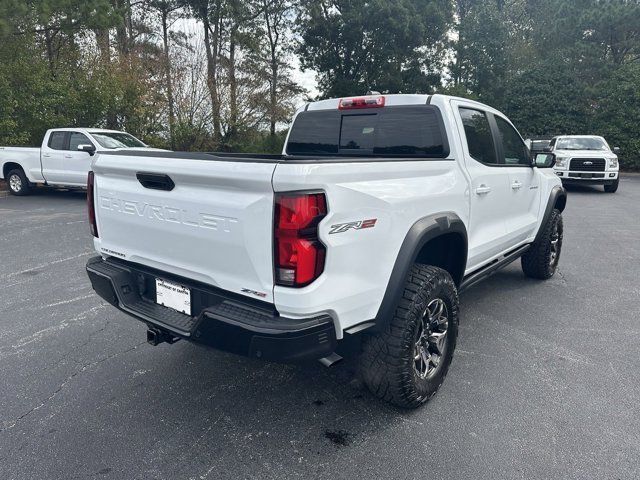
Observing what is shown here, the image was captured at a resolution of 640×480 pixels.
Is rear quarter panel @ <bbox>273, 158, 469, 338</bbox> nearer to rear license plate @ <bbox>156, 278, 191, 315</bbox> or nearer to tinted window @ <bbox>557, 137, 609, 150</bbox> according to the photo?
A: rear license plate @ <bbox>156, 278, 191, 315</bbox>

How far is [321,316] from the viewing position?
219cm

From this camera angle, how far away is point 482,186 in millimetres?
3598

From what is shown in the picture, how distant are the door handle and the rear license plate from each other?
88.2 inches

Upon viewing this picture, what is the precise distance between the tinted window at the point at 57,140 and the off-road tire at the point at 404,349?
1144 cm

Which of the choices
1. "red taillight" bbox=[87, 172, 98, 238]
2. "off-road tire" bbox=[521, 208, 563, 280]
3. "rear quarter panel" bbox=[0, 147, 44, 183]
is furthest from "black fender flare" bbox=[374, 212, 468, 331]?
"rear quarter panel" bbox=[0, 147, 44, 183]

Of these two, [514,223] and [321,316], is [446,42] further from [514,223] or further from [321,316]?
[321,316]

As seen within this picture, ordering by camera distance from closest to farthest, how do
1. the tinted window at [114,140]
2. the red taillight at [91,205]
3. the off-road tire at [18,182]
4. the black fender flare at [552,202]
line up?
the red taillight at [91,205] → the black fender flare at [552,202] → the tinted window at [114,140] → the off-road tire at [18,182]

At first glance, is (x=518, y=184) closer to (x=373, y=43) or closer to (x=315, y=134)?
(x=315, y=134)

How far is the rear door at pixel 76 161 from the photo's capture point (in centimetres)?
1130

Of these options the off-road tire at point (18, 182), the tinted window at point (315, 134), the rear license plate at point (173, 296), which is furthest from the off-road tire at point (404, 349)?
the off-road tire at point (18, 182)

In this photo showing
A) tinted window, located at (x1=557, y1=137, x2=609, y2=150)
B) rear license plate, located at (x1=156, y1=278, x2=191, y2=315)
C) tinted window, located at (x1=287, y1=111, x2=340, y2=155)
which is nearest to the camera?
rear license plate, located at (x1=156, y1=278, x2=191, y2=315)

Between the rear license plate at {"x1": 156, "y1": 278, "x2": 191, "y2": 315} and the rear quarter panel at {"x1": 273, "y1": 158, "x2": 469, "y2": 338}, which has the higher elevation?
the rear quarter panel at {"x1": 273, "y1": 158, "x2": 469, "y2": 338}

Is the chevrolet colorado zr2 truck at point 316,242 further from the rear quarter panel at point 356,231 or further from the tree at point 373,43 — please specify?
the tree at point 373,43

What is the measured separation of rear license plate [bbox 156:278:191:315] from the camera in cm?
260
